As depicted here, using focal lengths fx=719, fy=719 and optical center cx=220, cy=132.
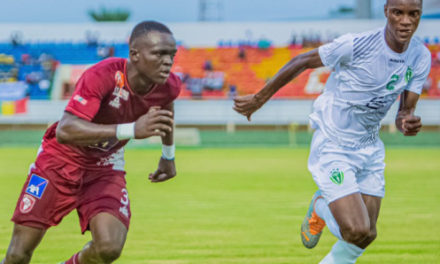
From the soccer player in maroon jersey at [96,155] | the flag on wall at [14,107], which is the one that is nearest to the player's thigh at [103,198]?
the soccer player in maroon jersey at [96,155]

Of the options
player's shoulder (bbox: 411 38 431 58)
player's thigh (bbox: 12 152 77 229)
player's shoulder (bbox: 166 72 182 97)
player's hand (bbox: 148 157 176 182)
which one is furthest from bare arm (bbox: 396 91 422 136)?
player's thigh (bbox: 12 152 77 229)

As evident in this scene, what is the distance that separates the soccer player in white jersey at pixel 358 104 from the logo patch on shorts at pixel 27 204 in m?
1.89

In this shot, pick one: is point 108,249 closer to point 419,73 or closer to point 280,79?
point 280,79

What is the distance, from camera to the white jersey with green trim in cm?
616

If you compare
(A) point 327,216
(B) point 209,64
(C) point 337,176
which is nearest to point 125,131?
(C) point 337,176

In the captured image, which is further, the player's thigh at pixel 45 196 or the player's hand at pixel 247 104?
the player's hand at pixel 247 104

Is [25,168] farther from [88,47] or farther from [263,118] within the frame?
[88,47]

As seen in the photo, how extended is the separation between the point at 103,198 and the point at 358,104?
91.3 inches

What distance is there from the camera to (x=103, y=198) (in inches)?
224

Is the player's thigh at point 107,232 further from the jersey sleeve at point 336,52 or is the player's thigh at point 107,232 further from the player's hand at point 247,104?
the jersey sleeve at point 336,52

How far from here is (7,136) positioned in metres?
28.5

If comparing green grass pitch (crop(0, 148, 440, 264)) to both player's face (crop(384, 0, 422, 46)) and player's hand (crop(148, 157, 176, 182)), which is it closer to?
player's hand (crop(148, 157, 176, 182))

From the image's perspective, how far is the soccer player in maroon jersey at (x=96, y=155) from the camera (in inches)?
211

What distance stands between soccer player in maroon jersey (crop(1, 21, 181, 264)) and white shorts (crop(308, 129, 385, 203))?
1447 millimetres
